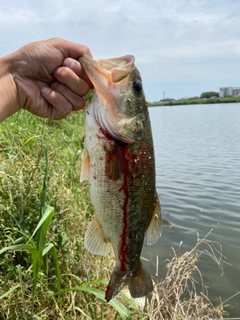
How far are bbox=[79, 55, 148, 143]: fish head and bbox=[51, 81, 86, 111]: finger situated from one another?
28cm

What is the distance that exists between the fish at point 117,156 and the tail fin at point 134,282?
1 cm

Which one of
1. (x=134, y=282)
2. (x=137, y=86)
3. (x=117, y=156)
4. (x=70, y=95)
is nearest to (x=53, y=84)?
(x=70, y=95)

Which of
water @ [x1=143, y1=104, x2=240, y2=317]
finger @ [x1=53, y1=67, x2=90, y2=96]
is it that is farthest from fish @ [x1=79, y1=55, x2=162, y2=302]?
water @ [x1=143, y1=104, x2=240, y2=317]

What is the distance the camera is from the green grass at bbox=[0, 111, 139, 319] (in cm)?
289

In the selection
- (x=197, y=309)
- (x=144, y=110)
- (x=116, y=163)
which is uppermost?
(x=144, y=110)

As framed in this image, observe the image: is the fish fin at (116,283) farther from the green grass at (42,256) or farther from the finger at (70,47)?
the finger at (70,47)

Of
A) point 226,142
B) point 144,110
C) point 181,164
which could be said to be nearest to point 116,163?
point 144,110

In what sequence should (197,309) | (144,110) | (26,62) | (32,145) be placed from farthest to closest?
(32,145) → (197,309) → (26,62) → (144,110)

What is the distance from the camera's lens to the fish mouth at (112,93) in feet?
7.01

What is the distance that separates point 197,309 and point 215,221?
15.9ft

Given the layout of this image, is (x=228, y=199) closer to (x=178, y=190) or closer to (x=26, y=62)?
(x=178, y=190)

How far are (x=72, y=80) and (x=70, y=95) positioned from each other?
0.49 feet

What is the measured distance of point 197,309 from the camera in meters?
3.95

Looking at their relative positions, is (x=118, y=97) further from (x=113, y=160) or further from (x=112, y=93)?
(x=113, y=160)
